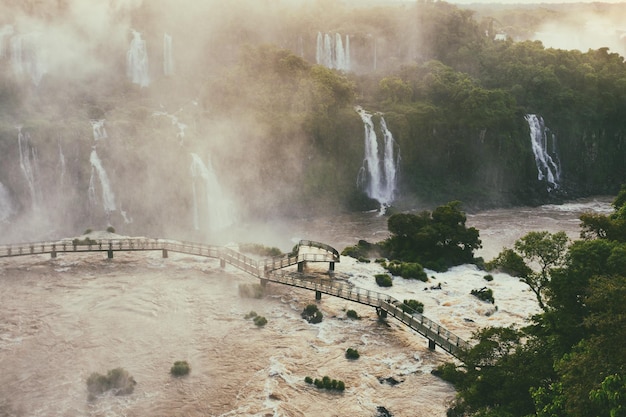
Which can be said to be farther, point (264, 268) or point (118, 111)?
point (118, 111)

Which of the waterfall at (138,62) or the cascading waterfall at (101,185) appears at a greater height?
the waterfall at (138,62)

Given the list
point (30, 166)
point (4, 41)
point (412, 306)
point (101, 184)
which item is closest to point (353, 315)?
point (412, 306)

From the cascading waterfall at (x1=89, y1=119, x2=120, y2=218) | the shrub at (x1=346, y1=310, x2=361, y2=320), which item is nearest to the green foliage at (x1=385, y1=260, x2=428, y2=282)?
the shrub at (x1=346, y1=310, x2=361, y2=320)

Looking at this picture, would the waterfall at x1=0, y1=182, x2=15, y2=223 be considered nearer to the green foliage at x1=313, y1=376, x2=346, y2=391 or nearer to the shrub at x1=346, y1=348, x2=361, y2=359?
the shrub at x1=346, y1=348, x2=361, y2=359

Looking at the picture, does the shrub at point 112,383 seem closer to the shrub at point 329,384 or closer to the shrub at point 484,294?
the shrub at point 329,384

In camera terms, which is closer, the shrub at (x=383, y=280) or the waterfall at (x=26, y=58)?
the shrub at (x=383, y=280)

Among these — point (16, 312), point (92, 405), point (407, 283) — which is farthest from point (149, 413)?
point (407, 283)

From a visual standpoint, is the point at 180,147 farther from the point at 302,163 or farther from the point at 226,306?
the point at 226,306

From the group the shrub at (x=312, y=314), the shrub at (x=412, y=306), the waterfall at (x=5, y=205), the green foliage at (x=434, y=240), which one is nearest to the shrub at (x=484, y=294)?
the shrub at (x=412, y=306)
